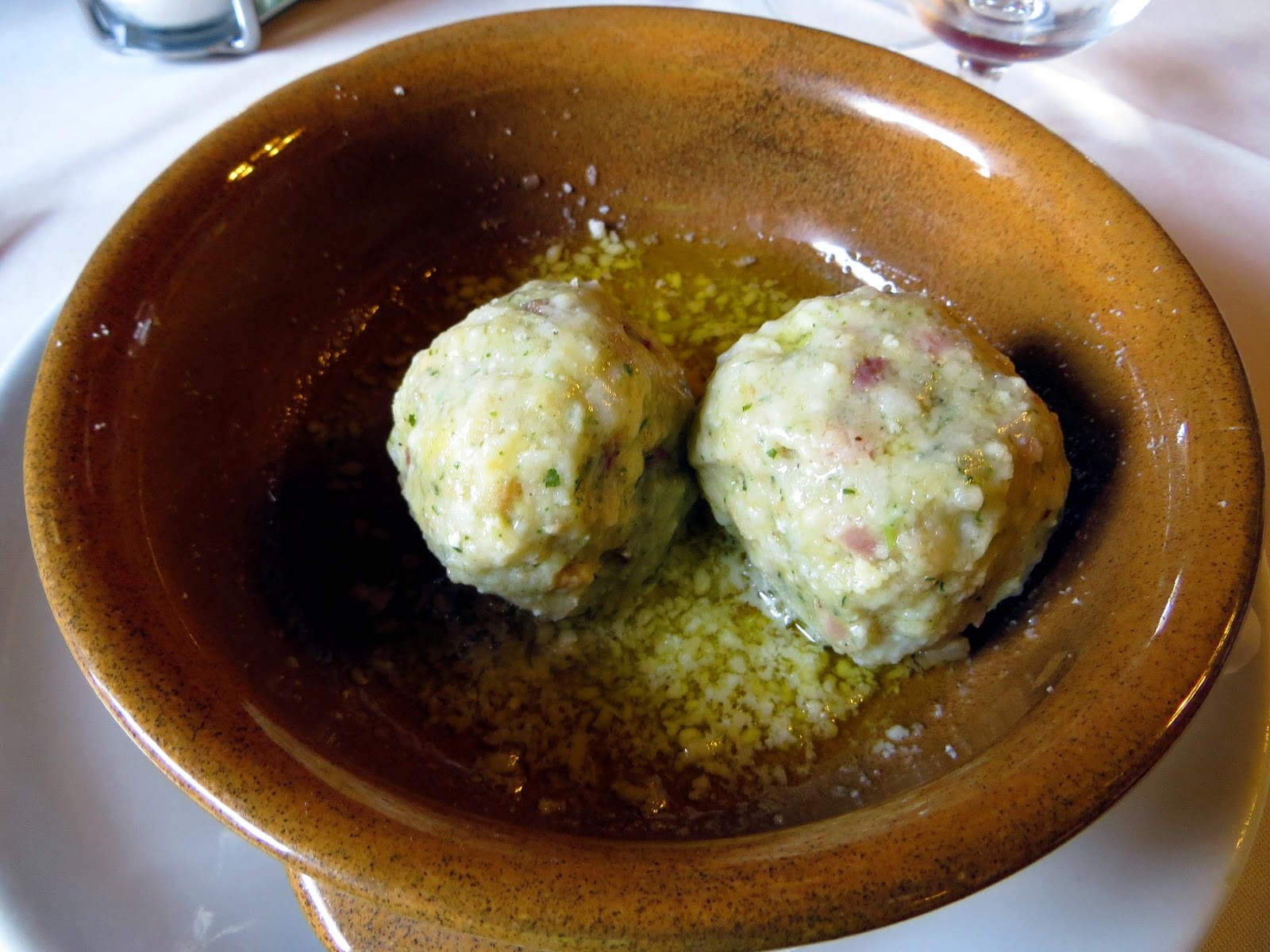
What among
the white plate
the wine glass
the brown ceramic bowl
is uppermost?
the wine glass

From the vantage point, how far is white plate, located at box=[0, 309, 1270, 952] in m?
0.93

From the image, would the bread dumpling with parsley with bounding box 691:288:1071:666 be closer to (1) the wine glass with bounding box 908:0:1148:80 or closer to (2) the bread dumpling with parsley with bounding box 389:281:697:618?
(2) the bread dumpling with parsley with bounding box 389:281:697:618

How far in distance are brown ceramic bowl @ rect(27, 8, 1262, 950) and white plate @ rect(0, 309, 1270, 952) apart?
11 centimetres

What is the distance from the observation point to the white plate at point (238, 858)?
0.93 metres

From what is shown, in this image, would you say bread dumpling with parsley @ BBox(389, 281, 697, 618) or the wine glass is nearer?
bread dumpling with parsley @ BBox(389, 281, 697, 618)

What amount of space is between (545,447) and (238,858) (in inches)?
22.6

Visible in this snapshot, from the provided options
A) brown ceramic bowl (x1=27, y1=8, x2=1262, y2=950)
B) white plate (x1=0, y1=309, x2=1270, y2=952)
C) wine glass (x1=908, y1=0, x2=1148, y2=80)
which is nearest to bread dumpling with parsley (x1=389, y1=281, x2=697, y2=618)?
brown ceramic bowl (x1=27, y1=8, x2=1262, y2=950)

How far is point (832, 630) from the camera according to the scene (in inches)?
41.7

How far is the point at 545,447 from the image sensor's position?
989 millimetres

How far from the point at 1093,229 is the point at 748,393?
1.75 ft

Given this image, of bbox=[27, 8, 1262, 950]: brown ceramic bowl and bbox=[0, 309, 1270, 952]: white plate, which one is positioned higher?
bbox=[27, 8, 1262, 950]: brown ceramic bowl

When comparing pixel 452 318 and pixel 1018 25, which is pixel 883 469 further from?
pixel 1018 25

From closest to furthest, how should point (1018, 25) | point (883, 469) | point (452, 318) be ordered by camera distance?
1. point (883, 469)
2. point (452, 318)
3. point (1018, 25)

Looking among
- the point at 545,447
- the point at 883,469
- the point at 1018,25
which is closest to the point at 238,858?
the point at 545,447
